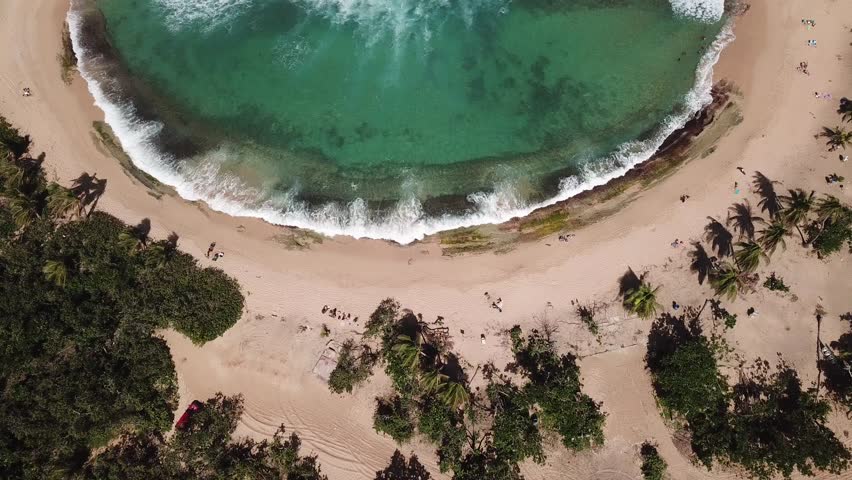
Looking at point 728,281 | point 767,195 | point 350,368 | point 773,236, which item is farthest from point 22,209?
point 767,195

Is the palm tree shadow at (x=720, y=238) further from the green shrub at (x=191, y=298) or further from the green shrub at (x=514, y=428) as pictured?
the green shrub at (x=191, y=298)

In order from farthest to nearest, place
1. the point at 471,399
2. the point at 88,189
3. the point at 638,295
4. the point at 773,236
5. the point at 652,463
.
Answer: the point at 88,189, the point at 773,236, the point at 471,399, the point at 638,295, the point at 652,463

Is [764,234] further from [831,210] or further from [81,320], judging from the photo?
[81,320]

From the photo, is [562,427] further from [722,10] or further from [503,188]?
[722,10]

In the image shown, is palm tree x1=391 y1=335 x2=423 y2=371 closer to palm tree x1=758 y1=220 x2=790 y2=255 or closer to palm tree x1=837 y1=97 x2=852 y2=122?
palm tree x1=758 y1=220 x2=790 y2=255

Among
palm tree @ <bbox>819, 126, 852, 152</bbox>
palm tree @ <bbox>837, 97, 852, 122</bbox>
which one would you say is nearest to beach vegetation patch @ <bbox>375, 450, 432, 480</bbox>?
palm tree @ <bbox>819, 126, 852, 152</bbox>

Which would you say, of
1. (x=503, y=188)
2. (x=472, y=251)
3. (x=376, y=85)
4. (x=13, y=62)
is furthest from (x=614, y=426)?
(x=13, y=62)
